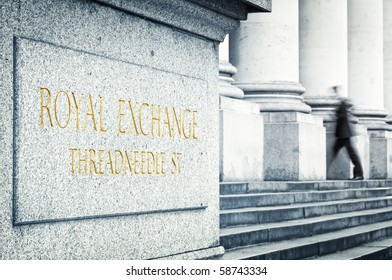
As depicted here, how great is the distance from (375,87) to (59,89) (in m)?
18.9

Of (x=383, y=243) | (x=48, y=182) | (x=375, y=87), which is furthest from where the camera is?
(x=375, y=87)

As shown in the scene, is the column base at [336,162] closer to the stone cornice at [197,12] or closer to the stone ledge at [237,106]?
the stone ledge at [237,106]

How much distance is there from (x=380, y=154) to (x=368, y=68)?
8.00 feet

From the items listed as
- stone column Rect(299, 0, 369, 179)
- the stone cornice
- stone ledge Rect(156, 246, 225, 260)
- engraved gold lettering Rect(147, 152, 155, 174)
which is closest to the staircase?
stone ledge Rect(156, 246, 225, 260)

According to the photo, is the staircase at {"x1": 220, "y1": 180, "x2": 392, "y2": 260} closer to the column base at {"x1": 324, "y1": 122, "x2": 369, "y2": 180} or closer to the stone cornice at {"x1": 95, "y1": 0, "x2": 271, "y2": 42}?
the stone cornice at {"x1": 95, "y1": 0, "x2": 271, "y2": 42}

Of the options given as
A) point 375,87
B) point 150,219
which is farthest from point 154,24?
point 375,87

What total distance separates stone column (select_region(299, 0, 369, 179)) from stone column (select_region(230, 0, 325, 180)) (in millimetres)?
2990

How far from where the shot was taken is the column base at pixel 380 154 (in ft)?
76.6

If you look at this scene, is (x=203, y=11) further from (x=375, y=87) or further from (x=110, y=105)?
(x=375, y=87)

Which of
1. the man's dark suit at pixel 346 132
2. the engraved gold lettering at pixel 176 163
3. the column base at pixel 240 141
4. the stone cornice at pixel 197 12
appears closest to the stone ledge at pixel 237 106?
the column base at pixel 240 141

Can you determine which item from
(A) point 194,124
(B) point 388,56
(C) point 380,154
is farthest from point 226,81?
(B) point 388,56

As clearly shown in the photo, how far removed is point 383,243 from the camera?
10859mm

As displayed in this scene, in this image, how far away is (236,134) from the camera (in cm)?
1347

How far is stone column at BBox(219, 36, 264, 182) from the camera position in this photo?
1306 centimetres
